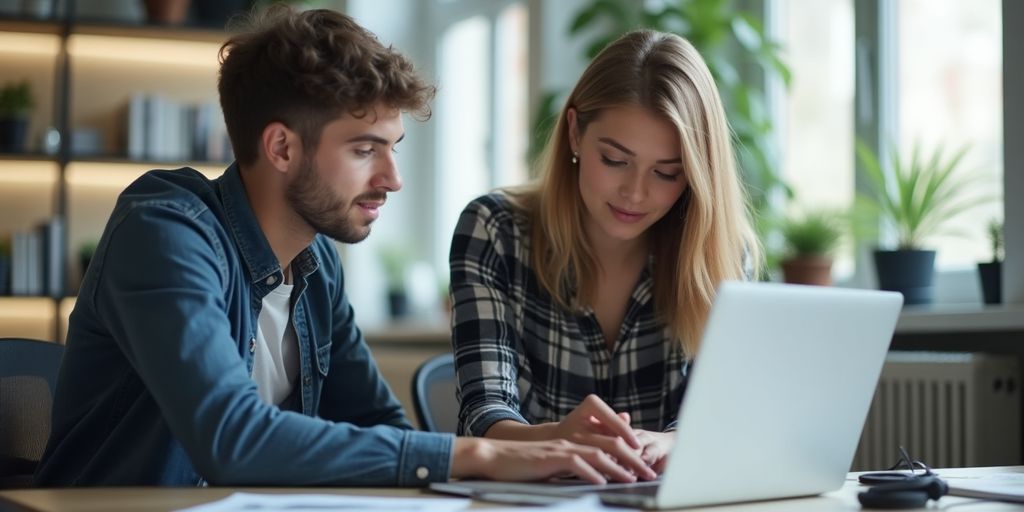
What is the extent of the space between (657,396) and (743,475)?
0.74m

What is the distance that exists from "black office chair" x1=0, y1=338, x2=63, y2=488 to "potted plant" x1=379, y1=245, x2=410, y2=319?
3209mm

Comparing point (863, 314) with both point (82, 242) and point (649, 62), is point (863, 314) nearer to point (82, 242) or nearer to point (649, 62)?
point (649, 62)

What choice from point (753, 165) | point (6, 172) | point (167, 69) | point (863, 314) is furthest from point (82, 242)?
point (863, 314)

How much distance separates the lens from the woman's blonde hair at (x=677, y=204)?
1877 mm

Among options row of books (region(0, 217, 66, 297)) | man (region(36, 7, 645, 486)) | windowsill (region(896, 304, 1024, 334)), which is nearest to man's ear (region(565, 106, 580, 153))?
man (region(36, 7, 645, 486))

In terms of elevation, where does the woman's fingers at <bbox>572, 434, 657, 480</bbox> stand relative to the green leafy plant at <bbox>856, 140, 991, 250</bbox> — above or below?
below

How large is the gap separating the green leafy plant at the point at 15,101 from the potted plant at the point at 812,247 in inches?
108

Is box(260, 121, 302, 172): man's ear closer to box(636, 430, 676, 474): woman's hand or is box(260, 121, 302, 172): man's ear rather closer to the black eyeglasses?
box(636, 430, 676, 474): woman's hand

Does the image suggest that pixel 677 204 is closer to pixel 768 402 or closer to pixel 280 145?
pixel 280 145

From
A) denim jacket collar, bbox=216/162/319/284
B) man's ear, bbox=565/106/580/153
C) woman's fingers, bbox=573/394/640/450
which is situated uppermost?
man's ear, bbox=565/106/580/153

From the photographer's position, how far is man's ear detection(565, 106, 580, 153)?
6.48 ft

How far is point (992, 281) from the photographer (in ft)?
8.80

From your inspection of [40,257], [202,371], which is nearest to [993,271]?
[202,371]

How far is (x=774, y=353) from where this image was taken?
1166 mm
